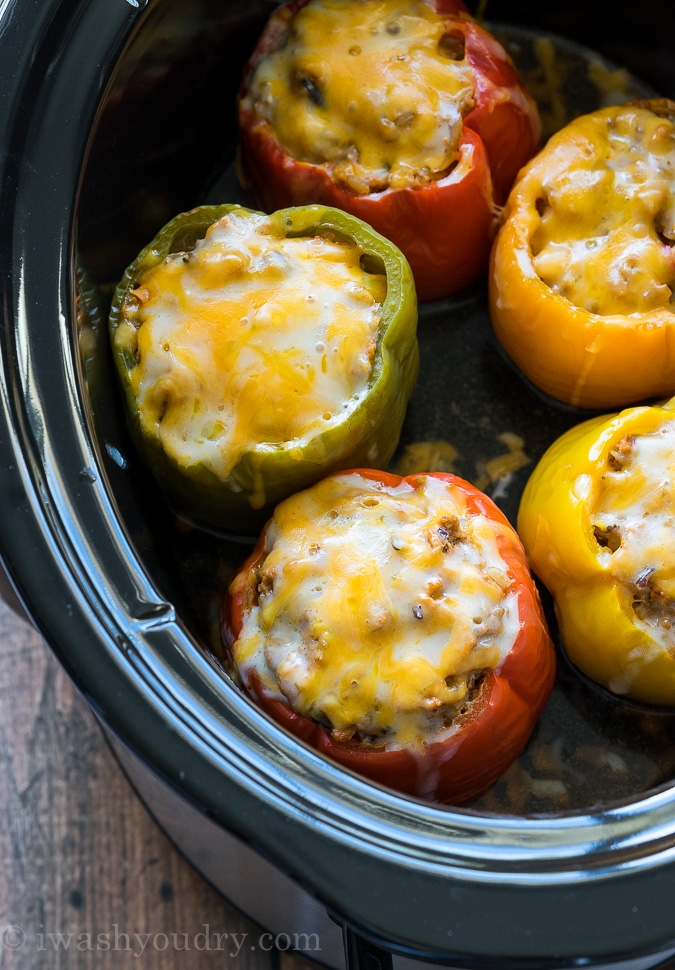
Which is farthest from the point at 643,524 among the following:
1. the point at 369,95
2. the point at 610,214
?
the point at 369,95

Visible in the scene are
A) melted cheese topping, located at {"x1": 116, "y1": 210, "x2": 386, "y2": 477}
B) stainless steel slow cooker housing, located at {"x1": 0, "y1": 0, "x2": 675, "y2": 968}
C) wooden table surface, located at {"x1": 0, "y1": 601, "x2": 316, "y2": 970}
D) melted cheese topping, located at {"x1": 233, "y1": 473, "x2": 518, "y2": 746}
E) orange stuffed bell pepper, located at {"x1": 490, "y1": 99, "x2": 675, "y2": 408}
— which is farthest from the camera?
wooden table surface, located at {"x1": 0, "y1": 601, "x2": 316, "y2": 970}

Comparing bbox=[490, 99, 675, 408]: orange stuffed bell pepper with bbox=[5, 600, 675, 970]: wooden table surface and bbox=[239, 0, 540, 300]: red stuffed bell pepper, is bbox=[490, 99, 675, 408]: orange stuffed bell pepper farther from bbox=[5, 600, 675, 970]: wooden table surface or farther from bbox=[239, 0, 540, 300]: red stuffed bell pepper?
bbox=[5, 600, 675, 970]: wooden table surface

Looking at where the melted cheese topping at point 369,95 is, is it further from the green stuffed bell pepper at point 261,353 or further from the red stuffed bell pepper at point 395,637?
the red stuffed bell pepper at point 395,637

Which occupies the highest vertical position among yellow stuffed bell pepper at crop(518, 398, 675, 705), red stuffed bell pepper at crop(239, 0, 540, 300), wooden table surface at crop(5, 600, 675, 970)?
red stuffed bell pepper at crop(239, 0, 540, 300)

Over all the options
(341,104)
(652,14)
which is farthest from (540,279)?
(652,14)

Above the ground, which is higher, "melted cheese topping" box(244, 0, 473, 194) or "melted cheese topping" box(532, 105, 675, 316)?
"melted cheese topping" box(244, 0, 473, 194)

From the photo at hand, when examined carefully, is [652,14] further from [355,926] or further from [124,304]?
[355,926]

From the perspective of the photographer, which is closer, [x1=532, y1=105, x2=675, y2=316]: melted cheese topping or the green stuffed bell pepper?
the green stuffed bell pepper

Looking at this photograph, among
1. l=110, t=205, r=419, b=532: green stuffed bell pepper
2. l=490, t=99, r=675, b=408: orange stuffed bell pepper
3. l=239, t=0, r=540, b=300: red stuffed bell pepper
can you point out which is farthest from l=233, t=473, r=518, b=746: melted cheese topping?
l=239, t=0, r=540, b=300: red stuffed bell pepper
